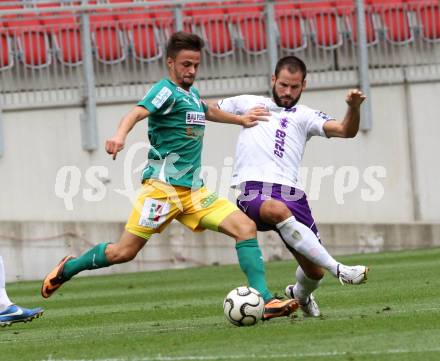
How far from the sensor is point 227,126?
61.0 feet

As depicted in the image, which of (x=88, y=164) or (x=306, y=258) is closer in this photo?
(x=306, y=258)

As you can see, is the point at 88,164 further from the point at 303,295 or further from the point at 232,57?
the point at 303,295

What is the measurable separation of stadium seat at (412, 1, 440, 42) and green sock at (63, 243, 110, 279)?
11017mm

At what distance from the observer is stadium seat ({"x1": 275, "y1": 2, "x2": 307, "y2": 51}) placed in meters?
18.8

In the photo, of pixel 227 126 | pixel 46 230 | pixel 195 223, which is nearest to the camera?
pixel 195 223

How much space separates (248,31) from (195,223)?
1001cm

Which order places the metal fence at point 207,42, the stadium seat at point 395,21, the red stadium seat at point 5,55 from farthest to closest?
the stadium seat at point 395,21 → the metal fence at point 207,42 → the red stadium seat at point 5,55

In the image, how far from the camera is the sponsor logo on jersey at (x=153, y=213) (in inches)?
355

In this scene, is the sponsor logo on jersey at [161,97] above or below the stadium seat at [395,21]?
below

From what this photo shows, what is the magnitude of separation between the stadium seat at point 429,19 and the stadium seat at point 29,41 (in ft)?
18.4

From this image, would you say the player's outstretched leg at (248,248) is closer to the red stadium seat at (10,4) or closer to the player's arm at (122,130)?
the player's arm at (122,130)

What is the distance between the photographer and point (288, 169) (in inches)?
368

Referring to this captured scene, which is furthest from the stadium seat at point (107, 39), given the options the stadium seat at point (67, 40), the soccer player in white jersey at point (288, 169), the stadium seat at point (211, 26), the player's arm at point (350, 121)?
the player's arm at point (350, 121)

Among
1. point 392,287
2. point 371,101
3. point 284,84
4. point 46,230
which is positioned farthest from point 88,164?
point 284,84
